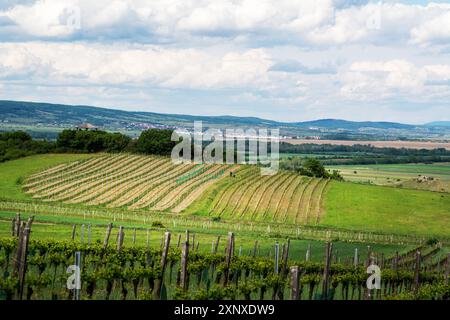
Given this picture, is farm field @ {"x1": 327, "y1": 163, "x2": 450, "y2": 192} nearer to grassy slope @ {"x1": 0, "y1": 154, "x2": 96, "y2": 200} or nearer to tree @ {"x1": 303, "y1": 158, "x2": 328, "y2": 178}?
tree @ {"x1": 303, "y1": 158, "x2": 328, "y2": 178}

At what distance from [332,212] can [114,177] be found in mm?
28730

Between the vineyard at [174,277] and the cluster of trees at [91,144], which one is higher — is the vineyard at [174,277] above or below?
below

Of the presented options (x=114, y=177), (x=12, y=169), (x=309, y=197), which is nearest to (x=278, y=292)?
(x=309, y=197)

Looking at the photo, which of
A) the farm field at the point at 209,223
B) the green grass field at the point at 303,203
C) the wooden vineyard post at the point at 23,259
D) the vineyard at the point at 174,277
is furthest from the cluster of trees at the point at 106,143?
the wooden vineyard post at the point at 23,259

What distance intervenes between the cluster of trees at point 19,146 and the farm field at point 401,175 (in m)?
51.7

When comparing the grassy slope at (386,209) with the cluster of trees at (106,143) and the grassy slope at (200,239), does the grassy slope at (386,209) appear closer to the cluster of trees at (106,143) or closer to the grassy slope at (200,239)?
the grassy slope at (200,239)

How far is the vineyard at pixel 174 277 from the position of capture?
78.8ft

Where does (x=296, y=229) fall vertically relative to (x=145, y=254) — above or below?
below

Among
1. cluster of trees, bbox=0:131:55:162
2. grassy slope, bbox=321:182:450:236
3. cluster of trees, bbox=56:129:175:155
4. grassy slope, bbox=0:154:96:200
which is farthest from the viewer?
cluster of trees, bbox=56:129:175:155

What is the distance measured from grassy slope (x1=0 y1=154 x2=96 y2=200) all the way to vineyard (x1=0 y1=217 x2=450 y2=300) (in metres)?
48.9

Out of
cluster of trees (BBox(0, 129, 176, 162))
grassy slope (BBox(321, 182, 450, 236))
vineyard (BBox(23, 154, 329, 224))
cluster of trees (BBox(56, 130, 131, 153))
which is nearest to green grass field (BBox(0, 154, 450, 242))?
grassy slope (BBox(321, 182, 450, 236))

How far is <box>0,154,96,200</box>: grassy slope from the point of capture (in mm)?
81456
